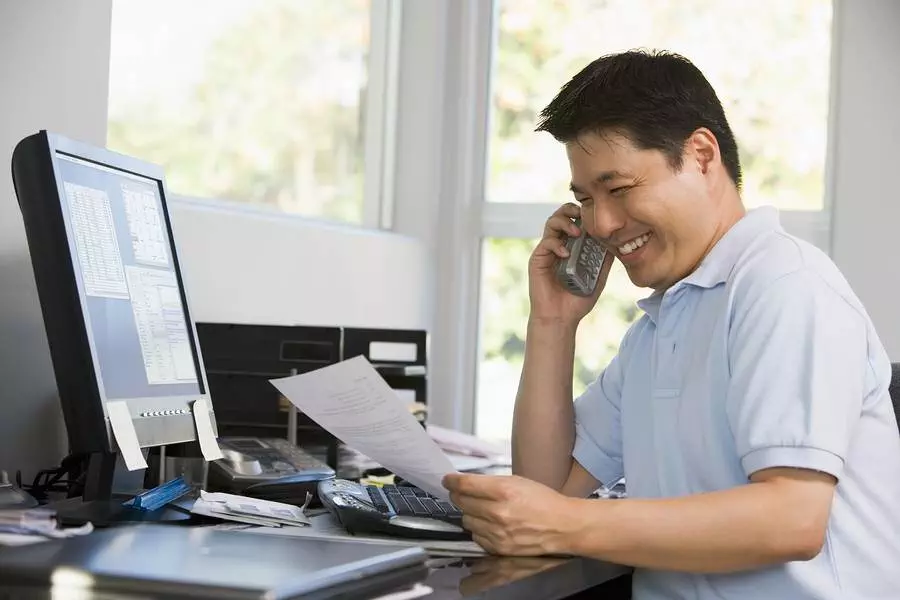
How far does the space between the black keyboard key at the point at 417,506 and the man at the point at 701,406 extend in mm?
118

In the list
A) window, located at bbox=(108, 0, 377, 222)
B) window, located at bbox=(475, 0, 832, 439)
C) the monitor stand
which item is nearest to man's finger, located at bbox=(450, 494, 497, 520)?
the monitor stand

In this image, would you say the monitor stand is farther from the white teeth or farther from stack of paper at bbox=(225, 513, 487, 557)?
the white teeth

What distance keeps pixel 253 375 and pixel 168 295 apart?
16.5 inches

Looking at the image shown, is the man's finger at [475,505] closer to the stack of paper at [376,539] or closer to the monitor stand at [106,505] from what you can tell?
the stack of paper at [376,539]

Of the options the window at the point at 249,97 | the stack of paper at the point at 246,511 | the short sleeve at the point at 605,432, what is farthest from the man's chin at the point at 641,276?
the window at the point at 249,97

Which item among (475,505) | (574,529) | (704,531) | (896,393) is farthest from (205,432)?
(896,393)

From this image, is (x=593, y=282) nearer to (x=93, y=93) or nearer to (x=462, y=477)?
(x=462, y=477)

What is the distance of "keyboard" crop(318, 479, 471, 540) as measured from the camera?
1292mm

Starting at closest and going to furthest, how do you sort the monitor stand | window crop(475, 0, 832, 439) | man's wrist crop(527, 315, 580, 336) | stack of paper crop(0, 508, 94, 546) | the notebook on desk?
the notebook on desk, stack of paper crop(0, 508, 94, 546), the monitor stand, man's wrist crop(527, 315, 580, 336), window crop(475, 0, 832, 439)

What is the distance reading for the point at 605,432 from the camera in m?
1.64

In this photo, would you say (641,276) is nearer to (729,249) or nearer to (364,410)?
(729,249)

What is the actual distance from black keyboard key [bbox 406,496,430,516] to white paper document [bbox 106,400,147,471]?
1.09 feet

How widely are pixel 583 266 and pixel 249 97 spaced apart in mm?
1121

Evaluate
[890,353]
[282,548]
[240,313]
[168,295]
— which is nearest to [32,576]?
[282,548]
